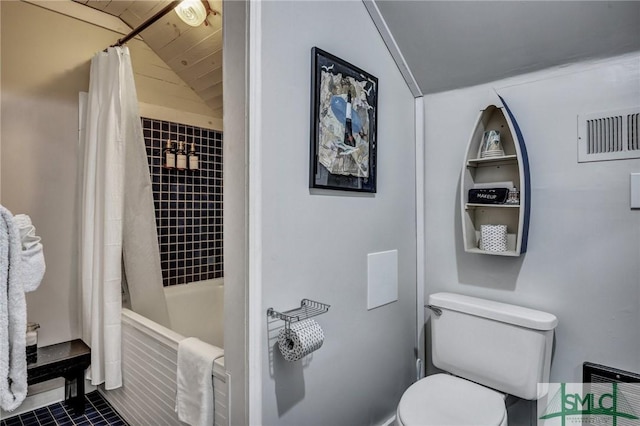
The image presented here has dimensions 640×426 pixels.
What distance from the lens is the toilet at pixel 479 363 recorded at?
130cm

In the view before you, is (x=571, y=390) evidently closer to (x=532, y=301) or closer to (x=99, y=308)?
(x=532, y=301)

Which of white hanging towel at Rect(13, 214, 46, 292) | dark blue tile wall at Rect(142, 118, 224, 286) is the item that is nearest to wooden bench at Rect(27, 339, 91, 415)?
dark blue tile wall at Rect(142, 118, 224, 286)

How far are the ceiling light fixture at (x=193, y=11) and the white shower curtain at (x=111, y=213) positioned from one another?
0.38m

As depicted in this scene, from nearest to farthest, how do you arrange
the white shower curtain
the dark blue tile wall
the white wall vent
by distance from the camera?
the white wall vent < the white shower curtain < the dark blue tile wall

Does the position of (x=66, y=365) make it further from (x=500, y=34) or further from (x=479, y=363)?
(x=500, y=34)

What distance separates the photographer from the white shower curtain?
1795 millimetres

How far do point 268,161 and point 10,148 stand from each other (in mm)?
1646

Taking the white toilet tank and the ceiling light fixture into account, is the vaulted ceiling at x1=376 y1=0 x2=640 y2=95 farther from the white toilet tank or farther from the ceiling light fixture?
the white toilet tank

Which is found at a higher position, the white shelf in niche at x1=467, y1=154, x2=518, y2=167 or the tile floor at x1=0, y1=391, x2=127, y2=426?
the white shelf in niche at x1=467, y1=154, x2=518, y2=167

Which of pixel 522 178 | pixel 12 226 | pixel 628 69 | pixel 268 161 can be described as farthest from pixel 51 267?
pixel 628 69

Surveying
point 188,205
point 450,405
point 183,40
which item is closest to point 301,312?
point 450,405

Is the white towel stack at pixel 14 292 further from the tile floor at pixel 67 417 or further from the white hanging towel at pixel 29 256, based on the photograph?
the tile floor at pixel 67 417

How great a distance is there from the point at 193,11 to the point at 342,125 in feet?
3.71

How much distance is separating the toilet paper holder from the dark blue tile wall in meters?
1.53
